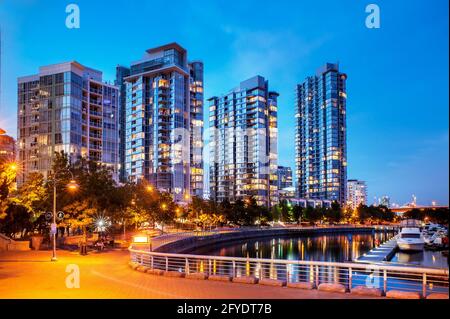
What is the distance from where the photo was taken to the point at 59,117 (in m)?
89.9

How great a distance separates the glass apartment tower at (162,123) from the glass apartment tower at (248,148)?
34.7 metres

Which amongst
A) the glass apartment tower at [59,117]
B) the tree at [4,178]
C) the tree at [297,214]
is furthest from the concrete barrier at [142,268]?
the tree at [297,214]

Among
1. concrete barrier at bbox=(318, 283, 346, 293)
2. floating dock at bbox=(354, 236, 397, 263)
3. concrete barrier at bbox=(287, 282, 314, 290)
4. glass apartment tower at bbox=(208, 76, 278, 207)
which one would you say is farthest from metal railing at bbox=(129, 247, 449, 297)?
glass apartment tower at bbox=(208, 76, 278, 207)

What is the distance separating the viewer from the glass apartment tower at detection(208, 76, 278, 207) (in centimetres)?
17662

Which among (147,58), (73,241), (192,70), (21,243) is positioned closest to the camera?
(21,243)

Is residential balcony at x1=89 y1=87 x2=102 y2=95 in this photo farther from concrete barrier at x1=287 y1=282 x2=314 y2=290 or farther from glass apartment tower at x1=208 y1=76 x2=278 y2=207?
concrete barrier at x1=287 y1=282 x2=314 y2=290

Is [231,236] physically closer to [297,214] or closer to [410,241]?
[410,241]

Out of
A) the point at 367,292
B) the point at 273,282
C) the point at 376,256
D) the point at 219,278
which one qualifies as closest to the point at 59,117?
the point at 376,256

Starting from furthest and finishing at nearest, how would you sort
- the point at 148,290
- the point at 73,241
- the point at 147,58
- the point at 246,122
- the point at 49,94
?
the point at 246,122 → the point at 147,58 → the point at 49,94 → the point at 73,241 → the point at 148,290
